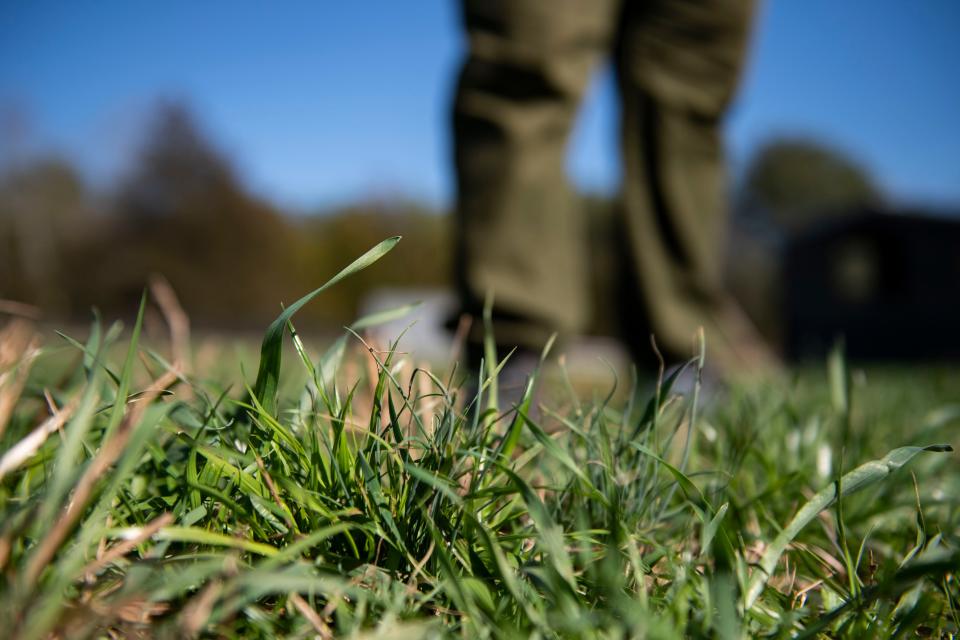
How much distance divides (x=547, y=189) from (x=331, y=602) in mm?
1496

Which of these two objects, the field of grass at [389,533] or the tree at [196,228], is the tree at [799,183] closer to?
the tree at [196,228]

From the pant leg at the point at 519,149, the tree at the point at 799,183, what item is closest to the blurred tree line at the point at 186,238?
the tree at the point at 799,183

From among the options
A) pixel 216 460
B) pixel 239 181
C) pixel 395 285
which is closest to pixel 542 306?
pixel 216 460

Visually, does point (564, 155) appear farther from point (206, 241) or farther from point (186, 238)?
point (186, 238)

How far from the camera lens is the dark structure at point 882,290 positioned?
11.8m

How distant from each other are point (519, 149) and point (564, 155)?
0.15 m

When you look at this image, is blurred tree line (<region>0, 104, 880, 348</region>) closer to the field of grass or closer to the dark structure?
the dark structure

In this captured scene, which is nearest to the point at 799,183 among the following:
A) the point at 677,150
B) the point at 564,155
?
the point at 677,150

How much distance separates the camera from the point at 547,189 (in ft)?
6.18

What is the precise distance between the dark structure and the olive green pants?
9442 mm

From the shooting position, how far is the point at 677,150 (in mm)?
2145

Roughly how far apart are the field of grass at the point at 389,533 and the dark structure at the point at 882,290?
1092 cm

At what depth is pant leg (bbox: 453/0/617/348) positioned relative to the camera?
173 centimetres

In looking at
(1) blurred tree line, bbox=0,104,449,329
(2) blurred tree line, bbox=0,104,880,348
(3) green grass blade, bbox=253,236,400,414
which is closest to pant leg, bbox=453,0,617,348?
(3) green grass blade, bbox=253,236,400,414
